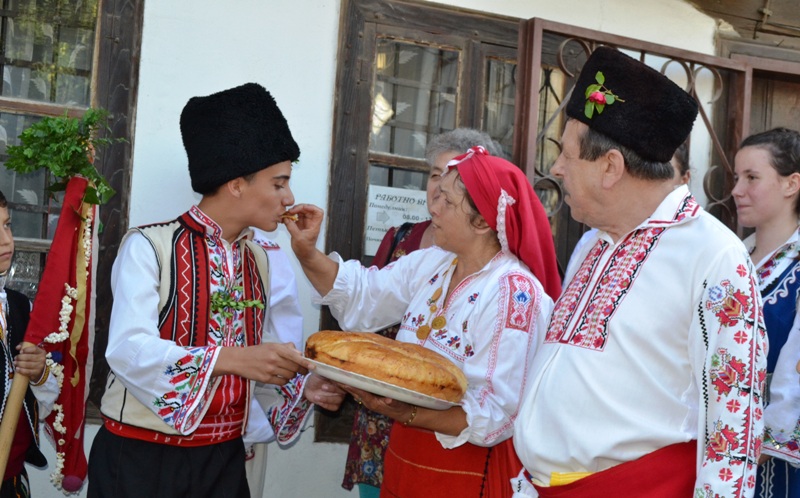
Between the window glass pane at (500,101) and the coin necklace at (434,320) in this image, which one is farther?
the window glass pane at (500,101)

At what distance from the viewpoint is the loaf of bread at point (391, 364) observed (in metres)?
2.24

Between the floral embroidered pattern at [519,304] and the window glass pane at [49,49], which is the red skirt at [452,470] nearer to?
the floral embroidered pattern at [519,304]

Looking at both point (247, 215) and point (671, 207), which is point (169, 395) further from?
point (671, 207)

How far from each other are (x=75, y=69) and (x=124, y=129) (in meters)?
0.37

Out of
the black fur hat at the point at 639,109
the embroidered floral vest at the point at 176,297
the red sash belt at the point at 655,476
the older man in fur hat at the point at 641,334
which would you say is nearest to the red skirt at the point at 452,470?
the older man in fur hat at the point at 641,334

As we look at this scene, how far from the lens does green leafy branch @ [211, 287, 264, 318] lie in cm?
277

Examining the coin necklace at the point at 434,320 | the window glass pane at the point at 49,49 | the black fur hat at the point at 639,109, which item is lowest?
the coin necklace at the point at 434,320

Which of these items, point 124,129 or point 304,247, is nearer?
point 304,247

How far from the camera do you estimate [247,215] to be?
114 inches

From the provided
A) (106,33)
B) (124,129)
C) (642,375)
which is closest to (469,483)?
(642,375)

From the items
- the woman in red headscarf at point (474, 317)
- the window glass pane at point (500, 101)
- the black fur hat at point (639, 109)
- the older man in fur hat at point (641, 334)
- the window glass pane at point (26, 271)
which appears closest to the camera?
the older man in fur hat at point (641, 334)

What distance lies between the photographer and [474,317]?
2.65 metres

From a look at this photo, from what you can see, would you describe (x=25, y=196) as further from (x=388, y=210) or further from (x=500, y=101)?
(x=500, y=101)

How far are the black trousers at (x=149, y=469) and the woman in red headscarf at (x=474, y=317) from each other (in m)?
0.60
